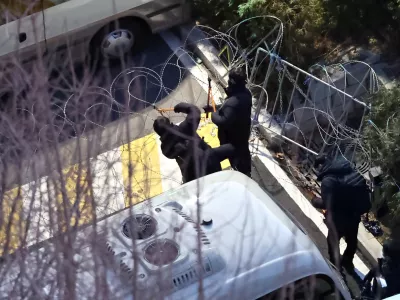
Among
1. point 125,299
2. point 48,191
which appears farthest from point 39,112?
point 125,299

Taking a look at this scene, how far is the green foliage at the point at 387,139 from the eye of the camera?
23.4ft

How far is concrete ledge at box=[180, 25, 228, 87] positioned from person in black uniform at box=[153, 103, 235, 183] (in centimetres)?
199

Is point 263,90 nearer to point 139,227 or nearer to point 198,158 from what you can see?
point 198,158

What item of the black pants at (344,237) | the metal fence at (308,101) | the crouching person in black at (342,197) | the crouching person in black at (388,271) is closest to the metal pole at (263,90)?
the metal fence at (308,101)

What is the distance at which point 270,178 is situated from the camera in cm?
810

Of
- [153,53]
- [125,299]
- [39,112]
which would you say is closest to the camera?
[125,299]

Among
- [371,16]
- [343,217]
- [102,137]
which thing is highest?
[371,16]

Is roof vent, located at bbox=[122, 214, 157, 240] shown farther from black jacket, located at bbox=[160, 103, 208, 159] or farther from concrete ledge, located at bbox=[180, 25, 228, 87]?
concrete ledge, located at bbox=[180, 25, 228, 87]

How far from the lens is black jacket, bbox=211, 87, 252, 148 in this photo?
23.0 ft

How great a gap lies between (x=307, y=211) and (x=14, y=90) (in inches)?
124

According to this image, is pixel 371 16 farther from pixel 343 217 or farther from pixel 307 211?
pixel 343 217

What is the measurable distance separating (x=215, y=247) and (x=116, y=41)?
409 cm

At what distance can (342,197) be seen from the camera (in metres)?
6.45

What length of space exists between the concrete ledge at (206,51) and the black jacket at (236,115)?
1684mm
